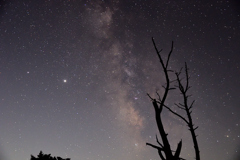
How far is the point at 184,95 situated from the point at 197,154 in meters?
1.97

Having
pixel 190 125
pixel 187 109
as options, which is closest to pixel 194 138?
pixel 190 125

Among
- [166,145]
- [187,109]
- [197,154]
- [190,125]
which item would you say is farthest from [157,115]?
[187,109]

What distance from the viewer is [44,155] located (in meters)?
9.31

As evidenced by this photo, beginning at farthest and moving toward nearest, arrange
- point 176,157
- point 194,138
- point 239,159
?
point 239,159
point 194,138
point 176,157

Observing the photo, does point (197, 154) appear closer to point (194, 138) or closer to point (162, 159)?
point (194, 138)

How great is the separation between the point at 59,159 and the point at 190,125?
934 cm

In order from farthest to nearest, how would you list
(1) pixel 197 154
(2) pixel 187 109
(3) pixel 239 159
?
(3) pixel 239 159
(2) pixel 187 109
(1) pixel 197 154

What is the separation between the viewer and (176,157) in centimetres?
203

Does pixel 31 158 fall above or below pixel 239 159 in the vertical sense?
below

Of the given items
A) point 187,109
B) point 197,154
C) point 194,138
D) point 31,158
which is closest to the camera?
point 197,154

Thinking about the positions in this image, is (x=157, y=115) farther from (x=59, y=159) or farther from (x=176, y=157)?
(x=59, y=159)

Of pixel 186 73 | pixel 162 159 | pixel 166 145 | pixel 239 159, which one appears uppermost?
pixel 239 159

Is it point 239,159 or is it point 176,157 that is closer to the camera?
point 176,157

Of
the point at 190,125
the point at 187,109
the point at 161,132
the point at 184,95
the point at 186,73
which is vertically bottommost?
the point at 161,132
